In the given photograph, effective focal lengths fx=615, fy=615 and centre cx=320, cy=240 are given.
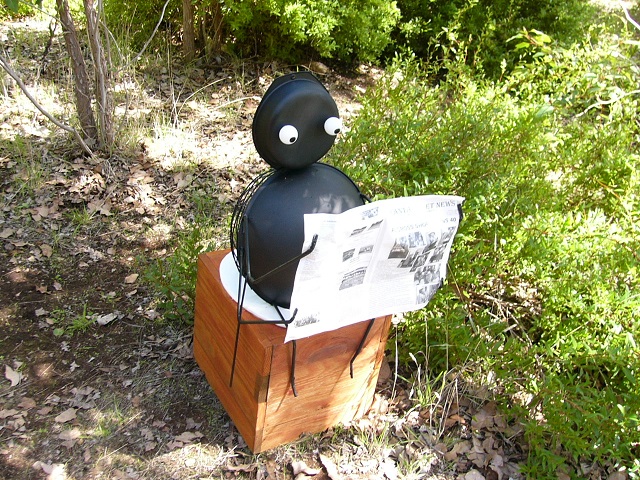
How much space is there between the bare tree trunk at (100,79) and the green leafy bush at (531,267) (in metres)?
1.53

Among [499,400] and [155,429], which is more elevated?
[499,400]

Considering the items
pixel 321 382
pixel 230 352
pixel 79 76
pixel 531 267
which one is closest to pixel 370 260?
pixel 321 382

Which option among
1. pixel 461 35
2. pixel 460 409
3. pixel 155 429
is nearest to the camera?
pixel 155 429

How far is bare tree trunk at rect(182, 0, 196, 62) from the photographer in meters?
4.78

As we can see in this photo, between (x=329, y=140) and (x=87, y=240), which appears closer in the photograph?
(x=329, y=140)

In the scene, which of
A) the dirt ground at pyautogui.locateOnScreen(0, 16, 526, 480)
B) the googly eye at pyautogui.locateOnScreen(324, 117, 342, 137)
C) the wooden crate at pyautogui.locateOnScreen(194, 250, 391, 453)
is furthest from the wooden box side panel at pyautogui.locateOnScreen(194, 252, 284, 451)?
the googly eye at pyautogui.locateOnScreen(324, 117, 342, 137)

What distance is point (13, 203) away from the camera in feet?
12.0

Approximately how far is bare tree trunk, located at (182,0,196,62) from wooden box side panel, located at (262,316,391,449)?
3.45 meters

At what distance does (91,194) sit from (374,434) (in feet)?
7.56

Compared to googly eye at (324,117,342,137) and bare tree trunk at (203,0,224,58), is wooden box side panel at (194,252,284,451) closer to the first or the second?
googly eye at (324,117,342,137)

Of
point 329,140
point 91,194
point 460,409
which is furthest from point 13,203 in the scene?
point 460,409

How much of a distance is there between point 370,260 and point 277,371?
539mm

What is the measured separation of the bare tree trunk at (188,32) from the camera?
15.7ft

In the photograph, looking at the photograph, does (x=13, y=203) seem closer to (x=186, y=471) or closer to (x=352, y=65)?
(x=186, y=471)
